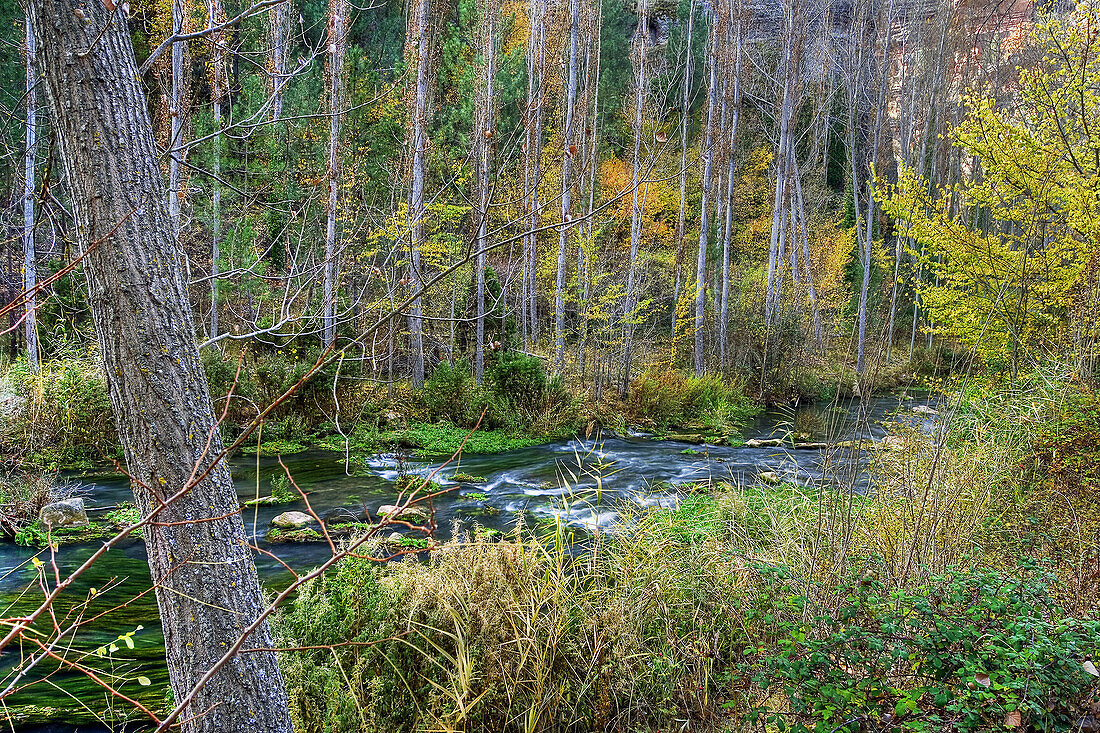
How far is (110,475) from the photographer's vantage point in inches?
313

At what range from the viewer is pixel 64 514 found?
6.23 m

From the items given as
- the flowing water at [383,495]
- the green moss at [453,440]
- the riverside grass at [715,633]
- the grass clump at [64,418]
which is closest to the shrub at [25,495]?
the flowing water at [383,495]

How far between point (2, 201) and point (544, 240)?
1313 centimetres

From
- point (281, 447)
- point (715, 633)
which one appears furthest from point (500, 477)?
point (715, 633)

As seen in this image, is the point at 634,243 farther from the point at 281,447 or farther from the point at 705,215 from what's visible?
the point at 281,447

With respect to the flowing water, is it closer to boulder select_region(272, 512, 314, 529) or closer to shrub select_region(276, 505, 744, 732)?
boulder select_region(272, 512, 314, 529)

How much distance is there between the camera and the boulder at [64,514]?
613 cm

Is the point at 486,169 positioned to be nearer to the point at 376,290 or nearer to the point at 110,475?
the point at 376,290

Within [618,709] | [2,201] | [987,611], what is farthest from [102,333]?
[2,201]

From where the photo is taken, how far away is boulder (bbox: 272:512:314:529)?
21.1ft

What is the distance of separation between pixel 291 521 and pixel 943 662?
218 inches

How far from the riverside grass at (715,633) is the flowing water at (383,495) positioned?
1.51 feet

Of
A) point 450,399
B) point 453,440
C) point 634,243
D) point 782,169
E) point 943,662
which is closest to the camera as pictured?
point 943,662

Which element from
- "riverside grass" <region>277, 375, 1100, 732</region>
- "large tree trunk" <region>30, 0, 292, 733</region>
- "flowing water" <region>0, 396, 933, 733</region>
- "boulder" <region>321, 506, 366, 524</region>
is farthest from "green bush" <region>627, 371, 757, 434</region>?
"large tree trunk" <region>30, 0, 292, 733</region>
